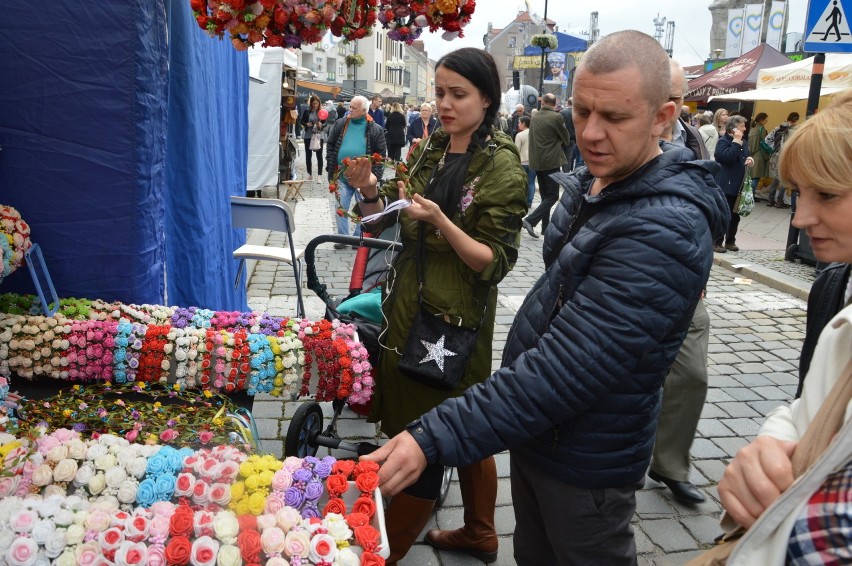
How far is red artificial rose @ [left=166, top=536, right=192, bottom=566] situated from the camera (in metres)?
1.41

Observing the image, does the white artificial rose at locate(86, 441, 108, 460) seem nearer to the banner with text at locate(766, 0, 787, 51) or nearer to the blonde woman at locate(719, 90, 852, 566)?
the blonde woman at locate(719, 90, 852, 566)

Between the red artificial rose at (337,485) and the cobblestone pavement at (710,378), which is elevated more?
the red artificial rose at (337,485)

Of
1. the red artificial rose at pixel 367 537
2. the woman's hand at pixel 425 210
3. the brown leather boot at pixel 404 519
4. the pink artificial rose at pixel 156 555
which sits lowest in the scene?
the brown leather boot at pixel 404 519

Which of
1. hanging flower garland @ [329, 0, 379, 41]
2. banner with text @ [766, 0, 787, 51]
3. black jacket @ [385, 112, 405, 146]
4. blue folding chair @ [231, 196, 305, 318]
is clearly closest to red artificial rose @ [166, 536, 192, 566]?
hanging flower garland @ [329, 0, 379, 41]

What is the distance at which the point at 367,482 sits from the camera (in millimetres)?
1563

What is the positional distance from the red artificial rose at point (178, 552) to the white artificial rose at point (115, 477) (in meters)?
0.32

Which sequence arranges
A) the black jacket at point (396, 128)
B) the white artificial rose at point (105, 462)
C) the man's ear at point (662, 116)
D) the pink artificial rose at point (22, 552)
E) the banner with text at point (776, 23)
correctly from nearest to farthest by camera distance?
the pink artificial rose at point (22, 552)
the man's ear at point (662, 116)
the white artificial rose at point (105, 462)
the black jacket at point (396, 128)
the banner with text at point (776, 23)

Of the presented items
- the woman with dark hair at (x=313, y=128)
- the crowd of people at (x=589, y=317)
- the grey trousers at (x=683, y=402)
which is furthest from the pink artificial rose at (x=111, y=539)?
the woman with dark hair at (x=313, y=128)

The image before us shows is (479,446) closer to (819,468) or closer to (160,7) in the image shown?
(819,468)

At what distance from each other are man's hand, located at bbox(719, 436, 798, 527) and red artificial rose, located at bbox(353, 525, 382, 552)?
29.1 inches

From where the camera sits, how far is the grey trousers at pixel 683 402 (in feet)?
11.2

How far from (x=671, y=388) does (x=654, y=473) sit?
21.8 inches

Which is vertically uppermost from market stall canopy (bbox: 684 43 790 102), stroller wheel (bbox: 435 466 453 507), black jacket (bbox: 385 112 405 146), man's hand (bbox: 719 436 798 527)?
market stall canopy (bbox: 684 43 790 102)

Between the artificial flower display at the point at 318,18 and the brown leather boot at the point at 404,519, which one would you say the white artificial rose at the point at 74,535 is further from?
the artificial flower display at the point at 318,18
